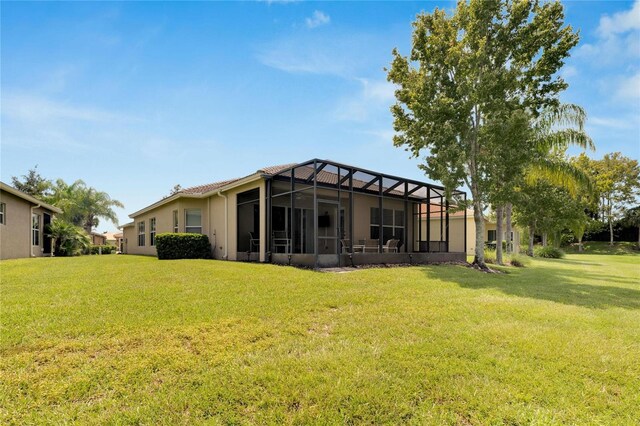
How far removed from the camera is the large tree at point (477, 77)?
11.3 metres

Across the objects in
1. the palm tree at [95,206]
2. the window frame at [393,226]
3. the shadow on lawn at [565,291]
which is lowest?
the shadow on lawn at [565,291]

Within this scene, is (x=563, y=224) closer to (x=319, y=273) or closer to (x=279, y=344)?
(x=319, y=273)

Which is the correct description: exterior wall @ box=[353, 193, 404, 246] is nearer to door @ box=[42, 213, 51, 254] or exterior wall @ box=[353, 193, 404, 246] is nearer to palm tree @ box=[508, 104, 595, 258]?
palm tree @ box=[508, 104, 595, 258]

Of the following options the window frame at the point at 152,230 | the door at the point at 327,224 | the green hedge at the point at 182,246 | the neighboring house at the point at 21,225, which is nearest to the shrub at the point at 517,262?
the door at the point at 327,224

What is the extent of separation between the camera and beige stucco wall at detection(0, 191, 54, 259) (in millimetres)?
14703

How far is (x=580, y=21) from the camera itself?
12.0 meters

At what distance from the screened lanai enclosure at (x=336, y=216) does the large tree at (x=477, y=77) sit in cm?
174

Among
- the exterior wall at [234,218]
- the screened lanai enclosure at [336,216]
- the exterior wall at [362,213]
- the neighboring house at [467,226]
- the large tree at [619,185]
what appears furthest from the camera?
the large tree at [619,185]

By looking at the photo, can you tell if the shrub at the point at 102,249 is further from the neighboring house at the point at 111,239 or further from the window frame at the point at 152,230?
the neighboring house at the point at 111,239

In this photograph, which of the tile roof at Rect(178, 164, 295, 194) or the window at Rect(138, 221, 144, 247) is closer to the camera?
the tile roof at Rect(178, 164, 295, 194)

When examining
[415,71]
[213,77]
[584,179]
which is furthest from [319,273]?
[584,179]

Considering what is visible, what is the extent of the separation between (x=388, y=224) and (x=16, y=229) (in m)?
17.9

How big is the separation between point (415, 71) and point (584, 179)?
40.1 feet

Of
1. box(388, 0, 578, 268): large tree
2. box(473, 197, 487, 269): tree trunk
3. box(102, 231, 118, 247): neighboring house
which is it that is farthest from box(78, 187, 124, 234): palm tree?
box(473, 197, 487, 269): tree trunk
